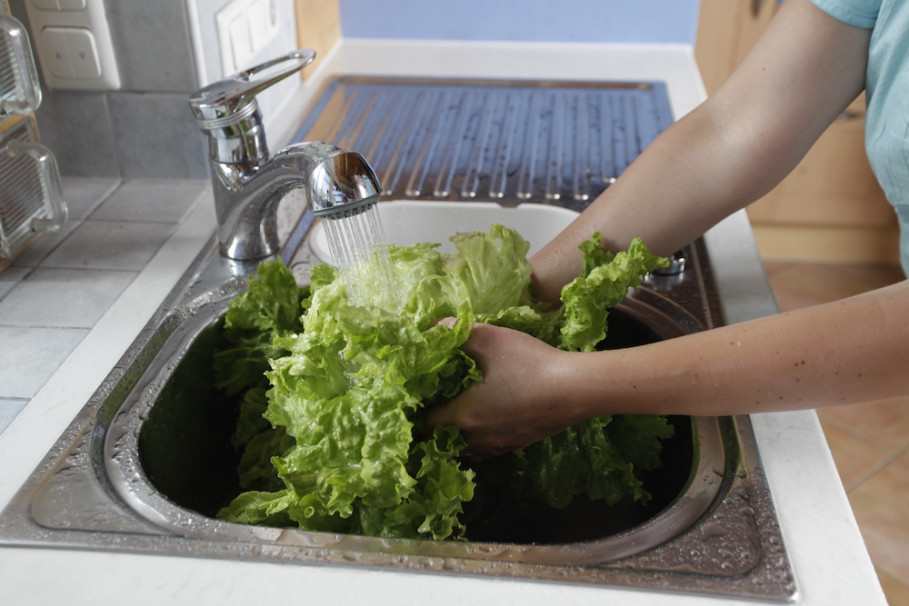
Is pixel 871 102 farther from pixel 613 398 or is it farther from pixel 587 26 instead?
pixel 587 26

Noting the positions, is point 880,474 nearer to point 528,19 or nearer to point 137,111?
point 528,19

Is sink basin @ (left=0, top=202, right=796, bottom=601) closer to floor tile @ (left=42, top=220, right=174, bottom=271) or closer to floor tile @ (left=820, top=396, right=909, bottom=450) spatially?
floor tile @ (left=42, top=220, right=174, bottom=271)

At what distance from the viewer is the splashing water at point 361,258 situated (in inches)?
34.9

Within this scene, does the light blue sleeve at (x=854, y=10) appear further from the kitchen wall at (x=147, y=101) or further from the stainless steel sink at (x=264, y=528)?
the kitchen wall at (x=147, y=101)

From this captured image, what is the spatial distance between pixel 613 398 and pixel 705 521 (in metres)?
0.14

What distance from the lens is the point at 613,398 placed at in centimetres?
82

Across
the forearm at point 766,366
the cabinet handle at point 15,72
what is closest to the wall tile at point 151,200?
the cabinet handle at point 15,72

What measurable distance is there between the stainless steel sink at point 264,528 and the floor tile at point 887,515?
139 cm

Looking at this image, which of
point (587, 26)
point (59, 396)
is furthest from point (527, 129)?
point (59, 396)

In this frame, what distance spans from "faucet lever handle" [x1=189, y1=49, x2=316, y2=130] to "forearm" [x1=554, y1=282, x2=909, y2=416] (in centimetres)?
52

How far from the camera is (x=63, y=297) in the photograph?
43.7 inches

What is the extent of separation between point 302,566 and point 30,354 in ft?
1.61

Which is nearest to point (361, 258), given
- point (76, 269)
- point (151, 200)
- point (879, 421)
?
point (76, 269)

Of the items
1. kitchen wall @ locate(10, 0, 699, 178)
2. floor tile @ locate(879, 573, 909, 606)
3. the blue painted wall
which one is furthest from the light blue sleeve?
floor tile @ locate(879, 573, 909, 606)
